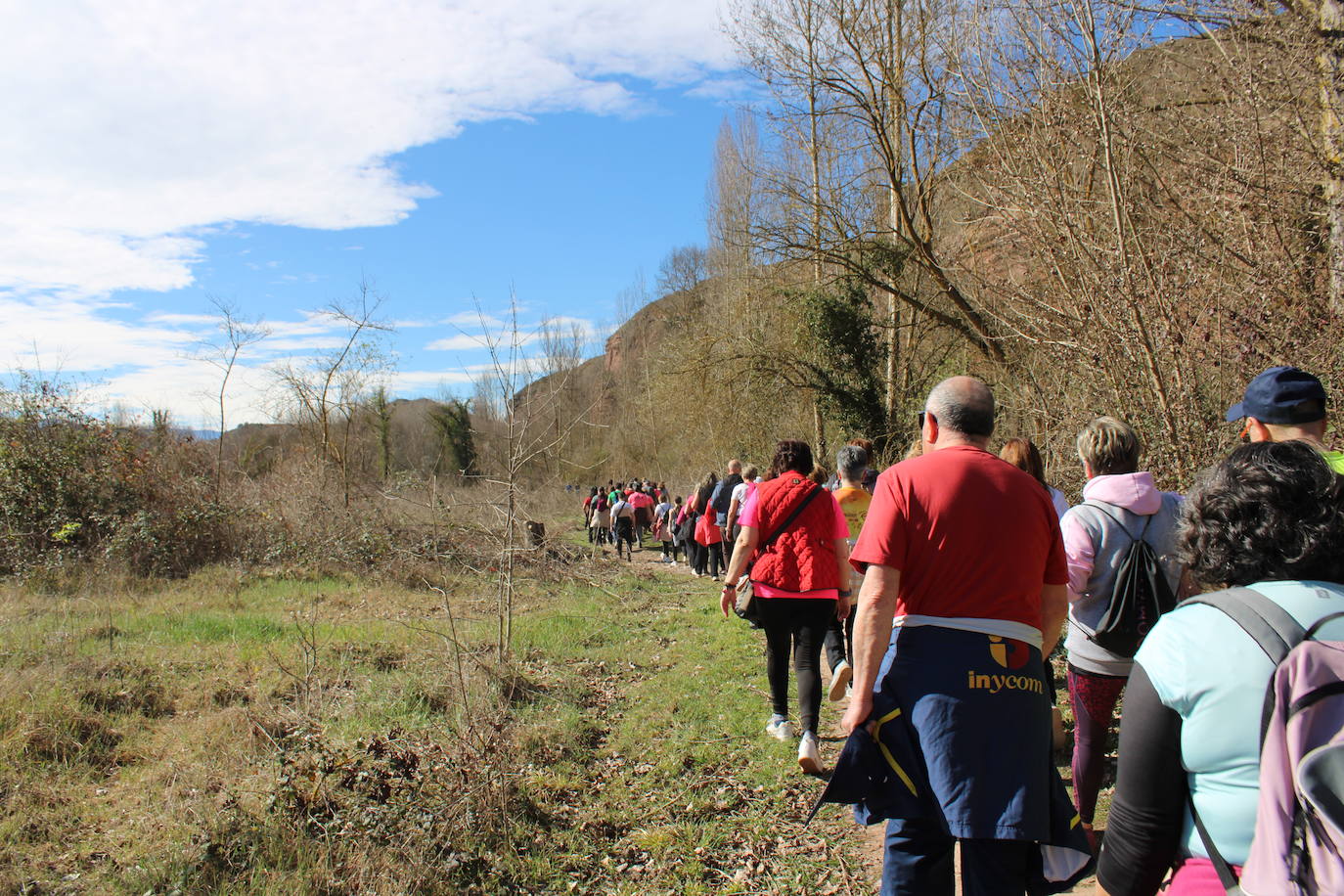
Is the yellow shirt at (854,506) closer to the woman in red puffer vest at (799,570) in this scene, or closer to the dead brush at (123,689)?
the woman in red puffer vest at (799,570)

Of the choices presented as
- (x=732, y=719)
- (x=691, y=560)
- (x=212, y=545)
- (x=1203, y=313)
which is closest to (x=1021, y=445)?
(x=1203, y=313)

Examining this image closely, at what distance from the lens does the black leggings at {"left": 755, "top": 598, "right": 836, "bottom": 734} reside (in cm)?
462

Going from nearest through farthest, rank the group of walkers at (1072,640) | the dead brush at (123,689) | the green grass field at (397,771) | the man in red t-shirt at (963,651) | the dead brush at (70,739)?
the group of walkers at (1072,640) < the man in red t-shirt at (963,651) < the green grass field at (397,771) < the dead brush at (70,739) < the dead brush at (123,689)

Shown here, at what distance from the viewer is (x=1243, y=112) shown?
6023 mm

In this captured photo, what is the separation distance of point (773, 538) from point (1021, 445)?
5.00 feet

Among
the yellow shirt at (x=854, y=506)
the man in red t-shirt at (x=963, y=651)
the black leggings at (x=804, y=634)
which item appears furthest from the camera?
the yellow shirt at (x=854, y=506)

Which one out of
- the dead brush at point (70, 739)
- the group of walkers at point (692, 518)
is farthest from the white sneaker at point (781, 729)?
the dead brush at point (70, 739)

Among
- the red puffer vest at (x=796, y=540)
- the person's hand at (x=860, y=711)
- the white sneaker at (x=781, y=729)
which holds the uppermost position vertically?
the red puffer vest at (x=796, y=540)

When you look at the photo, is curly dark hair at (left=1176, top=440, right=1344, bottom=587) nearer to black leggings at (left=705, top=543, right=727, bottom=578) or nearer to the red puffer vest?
the red puffer vest

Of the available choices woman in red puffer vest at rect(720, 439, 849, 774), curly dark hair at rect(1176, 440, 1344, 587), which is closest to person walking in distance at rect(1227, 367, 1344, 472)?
curly dark hair at rect(1176, 440, 1344, 587)

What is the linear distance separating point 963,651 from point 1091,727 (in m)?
1.43

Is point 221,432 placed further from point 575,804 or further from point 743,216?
point 743,216

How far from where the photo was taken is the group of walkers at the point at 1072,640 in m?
1.43

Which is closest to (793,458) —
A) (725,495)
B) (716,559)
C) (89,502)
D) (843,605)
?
(843,605)
